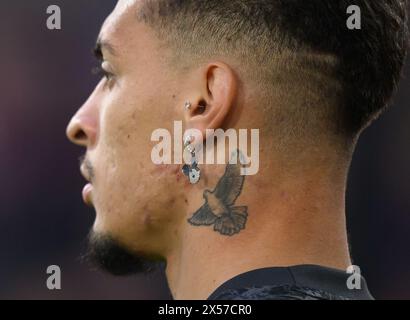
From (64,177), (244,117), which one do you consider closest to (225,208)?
(244,117)

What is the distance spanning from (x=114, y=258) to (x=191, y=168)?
378 millimetres

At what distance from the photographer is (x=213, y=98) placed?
187 centimetres

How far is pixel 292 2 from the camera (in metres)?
1.87

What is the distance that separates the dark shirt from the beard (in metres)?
0.35

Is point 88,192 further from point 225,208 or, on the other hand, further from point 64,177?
point 64,177

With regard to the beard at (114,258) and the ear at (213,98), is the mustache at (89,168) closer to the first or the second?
the beard at (114,258)

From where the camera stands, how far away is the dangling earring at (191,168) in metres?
1.89

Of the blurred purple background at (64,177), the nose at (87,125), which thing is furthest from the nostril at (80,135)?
the blurred purple background at (64,177)

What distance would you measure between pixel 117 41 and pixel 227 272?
0.70 m

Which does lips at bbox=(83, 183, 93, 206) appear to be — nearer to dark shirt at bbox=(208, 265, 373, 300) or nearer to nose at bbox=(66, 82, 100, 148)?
nose at bbox=(66, 82, 100, 148)

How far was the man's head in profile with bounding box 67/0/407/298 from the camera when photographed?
183cm

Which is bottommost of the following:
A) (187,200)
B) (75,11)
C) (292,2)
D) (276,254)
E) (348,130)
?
(276,254)
